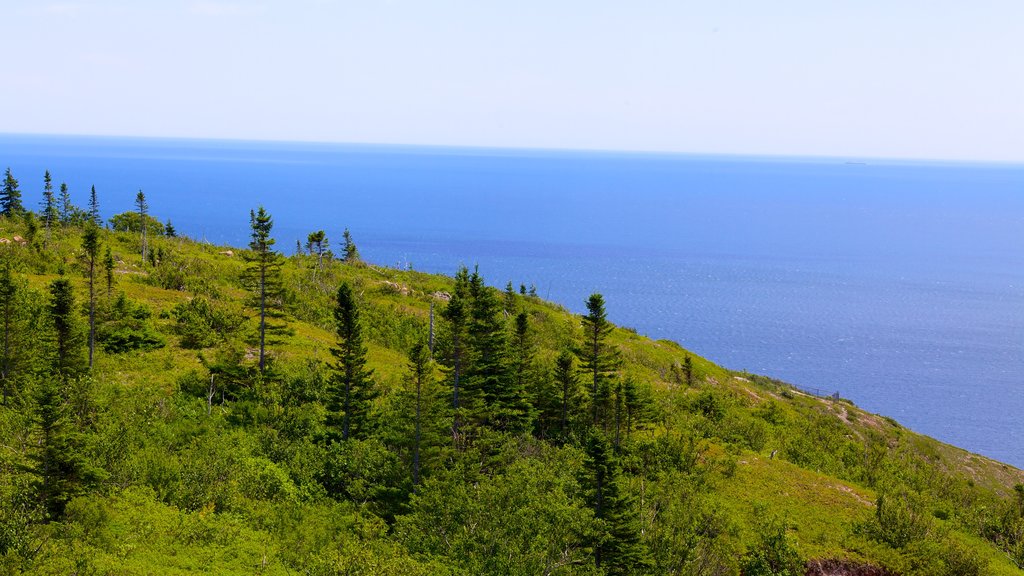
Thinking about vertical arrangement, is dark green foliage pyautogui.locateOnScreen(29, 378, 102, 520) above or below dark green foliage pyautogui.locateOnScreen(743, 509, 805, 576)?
above

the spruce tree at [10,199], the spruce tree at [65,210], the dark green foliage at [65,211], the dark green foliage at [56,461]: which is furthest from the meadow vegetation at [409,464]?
the dark green foliage at [65,211]

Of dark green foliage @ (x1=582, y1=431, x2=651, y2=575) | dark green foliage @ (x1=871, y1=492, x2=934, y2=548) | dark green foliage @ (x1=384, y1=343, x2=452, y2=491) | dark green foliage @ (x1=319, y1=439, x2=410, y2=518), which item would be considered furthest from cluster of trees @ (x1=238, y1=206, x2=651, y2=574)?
dark green foliage @ (x1=871, y1=492, x2=934, y2=548)

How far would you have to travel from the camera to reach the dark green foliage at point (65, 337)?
4172cm

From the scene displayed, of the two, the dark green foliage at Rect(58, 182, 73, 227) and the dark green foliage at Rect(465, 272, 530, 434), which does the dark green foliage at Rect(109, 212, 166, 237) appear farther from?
the dark green foliage at Rect(465, 272, 530, 434)

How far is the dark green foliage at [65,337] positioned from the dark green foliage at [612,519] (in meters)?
32.8

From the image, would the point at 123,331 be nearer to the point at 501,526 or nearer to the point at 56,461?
the point at 56,461

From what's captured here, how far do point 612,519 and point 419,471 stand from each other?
11.8 meters

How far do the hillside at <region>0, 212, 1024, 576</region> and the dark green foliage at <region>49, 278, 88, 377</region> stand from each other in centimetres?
20

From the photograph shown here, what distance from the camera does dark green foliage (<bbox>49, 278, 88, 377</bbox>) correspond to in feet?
137

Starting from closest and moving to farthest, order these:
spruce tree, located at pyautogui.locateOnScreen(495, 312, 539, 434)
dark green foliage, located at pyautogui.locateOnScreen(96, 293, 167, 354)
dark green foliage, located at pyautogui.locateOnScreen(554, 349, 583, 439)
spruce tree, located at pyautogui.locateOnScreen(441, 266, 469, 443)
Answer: spruce tree, located at pyautogui.locateOnScreen(441, 266, 469, 443), spruce tree, located at pyautogui.locateOnScreen(495, 312, 539, 434), dark green foliage, located at pyautogui.locateOnScreen(554, 349, 583, 439), dark green foliage, located at pyautogui.locateOnScreen(96, 293, 167, 354)

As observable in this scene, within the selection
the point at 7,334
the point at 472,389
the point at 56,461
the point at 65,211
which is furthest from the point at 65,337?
the point at 65,211

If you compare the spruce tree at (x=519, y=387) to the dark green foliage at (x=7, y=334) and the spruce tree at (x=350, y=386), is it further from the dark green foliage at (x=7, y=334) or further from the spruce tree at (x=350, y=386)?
the dark green foliage at (x=7, y=334)

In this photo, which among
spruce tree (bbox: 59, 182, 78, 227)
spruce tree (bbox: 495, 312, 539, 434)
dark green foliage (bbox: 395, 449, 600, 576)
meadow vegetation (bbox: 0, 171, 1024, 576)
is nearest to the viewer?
dark green foliage (bbox: 395, 449, 600, 576)

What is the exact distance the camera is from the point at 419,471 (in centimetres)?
3881
